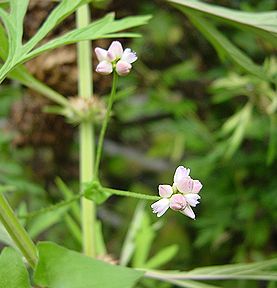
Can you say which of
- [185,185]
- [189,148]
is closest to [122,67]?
[185,185]

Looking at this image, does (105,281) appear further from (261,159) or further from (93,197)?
(261,159)

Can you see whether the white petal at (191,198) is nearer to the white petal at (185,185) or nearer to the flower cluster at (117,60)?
the white petal at (185,185)

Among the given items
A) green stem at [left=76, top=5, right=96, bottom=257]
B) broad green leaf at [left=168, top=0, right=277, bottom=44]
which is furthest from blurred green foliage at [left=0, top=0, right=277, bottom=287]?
broad green leaf at [left=168, top=0, right=277, bottom=44]

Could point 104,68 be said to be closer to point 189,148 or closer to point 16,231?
point 16,231

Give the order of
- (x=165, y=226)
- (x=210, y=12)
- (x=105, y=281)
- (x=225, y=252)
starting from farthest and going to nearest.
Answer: (x=165, y=226) → (x=225, y=252) → (x=210, y=12) → (x=105, y=281)

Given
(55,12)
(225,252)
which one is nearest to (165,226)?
(225,252)

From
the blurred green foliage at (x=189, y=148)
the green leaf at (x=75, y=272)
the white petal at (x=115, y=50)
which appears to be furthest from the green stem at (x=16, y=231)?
the blurred green foliage at (x=189, y=148)
